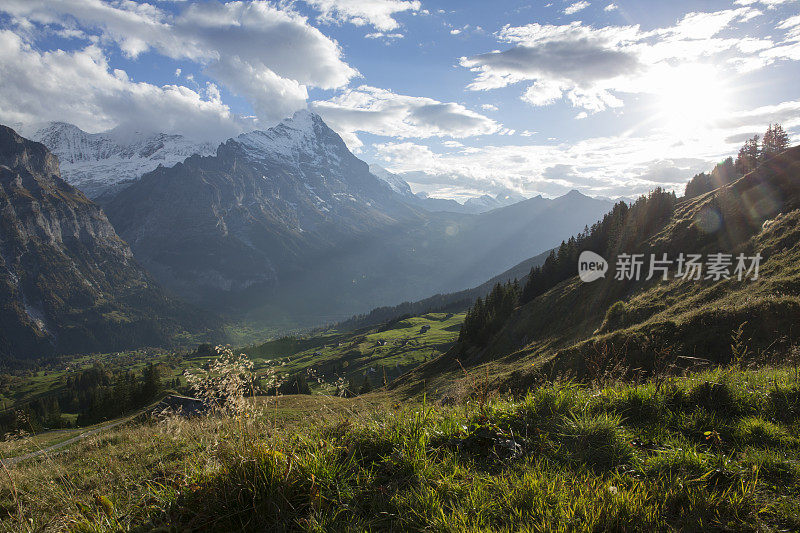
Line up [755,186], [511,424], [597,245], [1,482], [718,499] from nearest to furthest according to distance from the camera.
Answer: [718,499] < [511,424] < [1,482] < [755,186] < [597,245]

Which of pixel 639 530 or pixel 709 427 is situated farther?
pixel 709 427

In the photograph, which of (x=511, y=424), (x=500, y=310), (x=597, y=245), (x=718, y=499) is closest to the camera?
(x=718, y=499)

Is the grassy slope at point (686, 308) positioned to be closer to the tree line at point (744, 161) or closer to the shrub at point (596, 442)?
the shrub at point (596, 442)

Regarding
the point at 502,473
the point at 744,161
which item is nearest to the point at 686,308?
the point at 502,473

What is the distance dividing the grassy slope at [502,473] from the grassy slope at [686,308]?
1.96 metres

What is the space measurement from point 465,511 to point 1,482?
9.23 meters

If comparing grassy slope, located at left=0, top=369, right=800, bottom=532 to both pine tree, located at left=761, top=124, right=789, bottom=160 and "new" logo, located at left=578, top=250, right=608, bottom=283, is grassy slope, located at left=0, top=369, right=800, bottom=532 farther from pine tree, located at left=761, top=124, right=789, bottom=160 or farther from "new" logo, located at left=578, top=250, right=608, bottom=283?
pine tree, located at left=761, top=124, right=789, bottom=160

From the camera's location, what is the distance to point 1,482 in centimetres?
687

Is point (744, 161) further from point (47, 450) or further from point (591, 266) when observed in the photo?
point (47, 450)

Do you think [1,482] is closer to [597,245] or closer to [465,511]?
[465,511]

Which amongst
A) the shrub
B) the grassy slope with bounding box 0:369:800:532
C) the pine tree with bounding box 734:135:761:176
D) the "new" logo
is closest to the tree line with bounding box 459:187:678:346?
the "new" logo

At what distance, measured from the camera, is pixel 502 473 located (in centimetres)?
446

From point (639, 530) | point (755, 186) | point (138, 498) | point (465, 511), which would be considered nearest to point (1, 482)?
point (138, 498)

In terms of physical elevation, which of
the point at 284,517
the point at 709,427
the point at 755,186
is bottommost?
the point at 709,427
